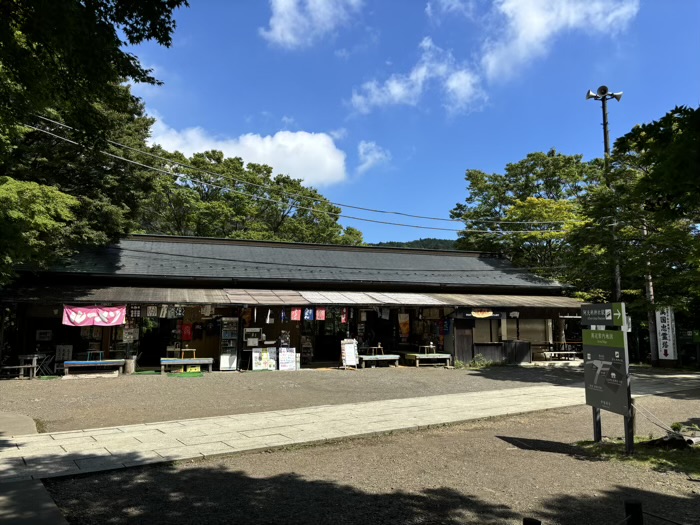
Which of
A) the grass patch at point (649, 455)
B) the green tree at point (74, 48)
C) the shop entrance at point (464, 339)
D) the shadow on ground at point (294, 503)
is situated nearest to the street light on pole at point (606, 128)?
the shop entrance at point (464, 339)

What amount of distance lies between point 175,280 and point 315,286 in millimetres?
5825

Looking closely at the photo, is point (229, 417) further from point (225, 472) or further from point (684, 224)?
point (684, 224)

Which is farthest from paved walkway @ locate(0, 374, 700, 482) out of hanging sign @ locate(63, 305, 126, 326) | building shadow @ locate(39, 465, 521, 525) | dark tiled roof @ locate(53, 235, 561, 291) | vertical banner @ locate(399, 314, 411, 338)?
dark tiled roof @ locate(53, 235, 561, 291)

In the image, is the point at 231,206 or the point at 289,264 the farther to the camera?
the point at 231,206

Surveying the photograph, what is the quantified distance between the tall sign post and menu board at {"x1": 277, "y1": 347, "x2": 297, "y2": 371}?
465 inches

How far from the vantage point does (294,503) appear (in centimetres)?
475

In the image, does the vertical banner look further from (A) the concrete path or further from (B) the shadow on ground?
(B) the shadow on ground

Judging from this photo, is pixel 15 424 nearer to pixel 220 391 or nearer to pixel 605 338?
pixel 220 391

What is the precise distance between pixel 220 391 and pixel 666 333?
17.9 metres

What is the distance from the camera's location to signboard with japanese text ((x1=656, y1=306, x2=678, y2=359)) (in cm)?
1881

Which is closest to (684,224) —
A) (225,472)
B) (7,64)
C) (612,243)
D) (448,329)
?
(612,243)

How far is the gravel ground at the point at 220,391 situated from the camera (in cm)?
953

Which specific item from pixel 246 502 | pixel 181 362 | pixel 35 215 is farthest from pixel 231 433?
pixel 181 362

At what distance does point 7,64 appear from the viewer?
420cm
